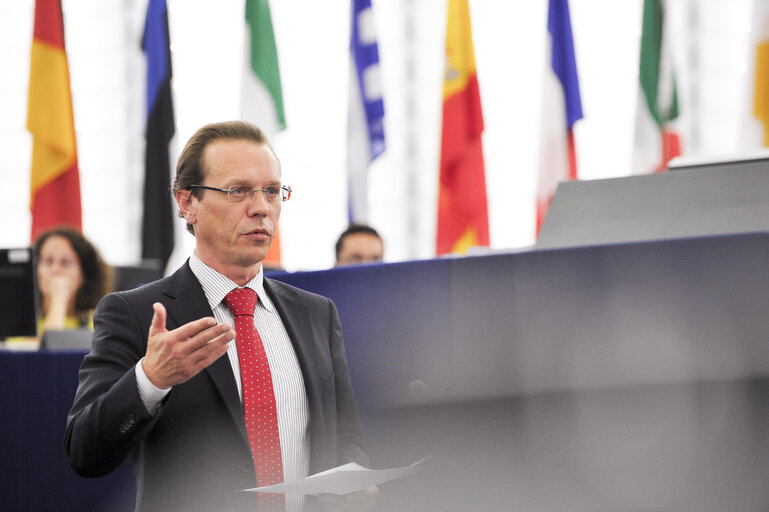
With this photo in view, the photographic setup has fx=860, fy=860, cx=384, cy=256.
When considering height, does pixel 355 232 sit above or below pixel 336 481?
above

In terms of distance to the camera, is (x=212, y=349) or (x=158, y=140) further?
(x=158, y=140)

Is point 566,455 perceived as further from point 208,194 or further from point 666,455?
point 208,194

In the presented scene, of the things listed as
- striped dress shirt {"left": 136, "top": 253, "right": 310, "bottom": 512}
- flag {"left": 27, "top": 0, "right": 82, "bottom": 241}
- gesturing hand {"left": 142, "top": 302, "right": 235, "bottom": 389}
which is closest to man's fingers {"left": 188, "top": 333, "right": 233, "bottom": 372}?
gesturing hand {"left": 142, "top": 302, "right": 235, "bottom": 389}

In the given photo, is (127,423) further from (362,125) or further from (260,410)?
(362,125)

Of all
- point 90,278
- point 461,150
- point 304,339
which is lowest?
point 304,339

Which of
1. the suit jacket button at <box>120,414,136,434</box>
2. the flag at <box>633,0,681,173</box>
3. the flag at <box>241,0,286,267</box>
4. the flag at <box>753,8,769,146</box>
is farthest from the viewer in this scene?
the flag at <box>241,0,286,267</box>

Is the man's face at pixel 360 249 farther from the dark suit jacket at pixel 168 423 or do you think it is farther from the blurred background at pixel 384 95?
the dark suit jacket at pixel 168 423

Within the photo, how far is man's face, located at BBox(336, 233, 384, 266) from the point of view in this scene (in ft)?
14.7

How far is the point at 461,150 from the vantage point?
20.9 feet

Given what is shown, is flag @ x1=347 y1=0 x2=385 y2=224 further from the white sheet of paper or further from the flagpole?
the white sheet of paper

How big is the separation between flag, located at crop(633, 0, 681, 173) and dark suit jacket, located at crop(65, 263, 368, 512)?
4949 millimetres

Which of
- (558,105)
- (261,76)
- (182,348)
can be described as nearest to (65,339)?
(182,348)

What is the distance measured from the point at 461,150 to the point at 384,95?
0.98m

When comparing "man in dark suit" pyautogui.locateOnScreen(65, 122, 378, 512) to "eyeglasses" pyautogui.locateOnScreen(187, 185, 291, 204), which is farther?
"eyeglasses" pyautogui.locateOnScreen(187, 185, 291, 204)
